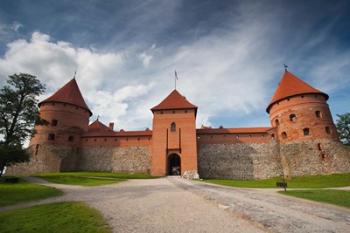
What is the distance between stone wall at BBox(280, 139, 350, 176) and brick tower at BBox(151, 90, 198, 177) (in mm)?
10850

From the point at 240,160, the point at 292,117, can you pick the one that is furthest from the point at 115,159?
the point at 292,117

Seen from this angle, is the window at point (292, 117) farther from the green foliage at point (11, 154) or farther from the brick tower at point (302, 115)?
the green foliage at point (11, 154)

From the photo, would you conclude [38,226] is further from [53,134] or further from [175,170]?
[53,134]

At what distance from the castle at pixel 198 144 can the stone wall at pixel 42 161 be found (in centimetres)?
10

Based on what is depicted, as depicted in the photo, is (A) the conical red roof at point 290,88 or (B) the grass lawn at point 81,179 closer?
(B) the grass lawn at point 81,179

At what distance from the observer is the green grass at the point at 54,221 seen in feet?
14.5

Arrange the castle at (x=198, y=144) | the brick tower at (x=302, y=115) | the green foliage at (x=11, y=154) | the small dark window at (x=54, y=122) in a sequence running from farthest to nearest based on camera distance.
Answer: the small dark window at (x=54, y=122) < the brick tower at (x=302, y=115) < the castle at (x=198, y=144) < the green foliage at (x=11, y=154)

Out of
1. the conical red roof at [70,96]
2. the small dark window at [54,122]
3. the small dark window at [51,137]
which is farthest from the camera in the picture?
the conical red roof at [70,96]

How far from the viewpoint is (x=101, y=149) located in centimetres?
2698

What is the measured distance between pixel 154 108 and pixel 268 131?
14.3m

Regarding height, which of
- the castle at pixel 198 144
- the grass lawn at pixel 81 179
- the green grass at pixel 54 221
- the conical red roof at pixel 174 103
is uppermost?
the conical red roof at pixel 174 103

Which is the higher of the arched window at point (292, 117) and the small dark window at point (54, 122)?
the arched window at point (292, 117)

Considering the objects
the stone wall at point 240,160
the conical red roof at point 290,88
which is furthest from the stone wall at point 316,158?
the conical red roof at point 290,88

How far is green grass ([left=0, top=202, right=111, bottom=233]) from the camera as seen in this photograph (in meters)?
4.41
